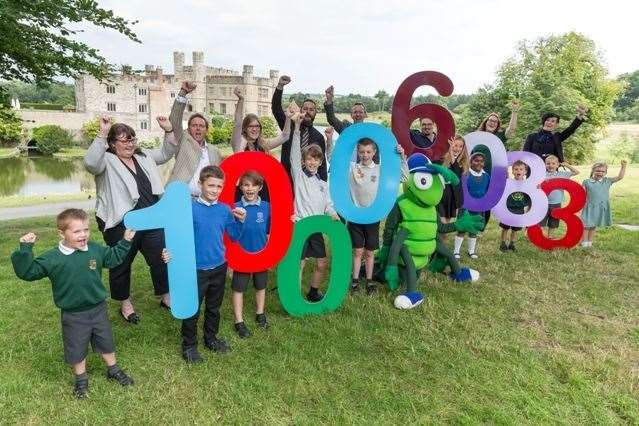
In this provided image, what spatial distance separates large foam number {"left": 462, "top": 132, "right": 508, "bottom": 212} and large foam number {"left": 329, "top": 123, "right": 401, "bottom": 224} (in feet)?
5.30

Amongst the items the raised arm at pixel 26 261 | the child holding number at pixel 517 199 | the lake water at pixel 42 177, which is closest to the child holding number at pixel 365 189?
the child holding number at pixel 517 199

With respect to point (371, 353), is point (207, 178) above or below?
above

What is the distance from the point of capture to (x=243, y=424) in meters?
2.70

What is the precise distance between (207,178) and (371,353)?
1.81 meters

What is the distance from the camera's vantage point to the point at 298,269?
408cm

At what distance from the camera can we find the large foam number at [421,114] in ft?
16.7

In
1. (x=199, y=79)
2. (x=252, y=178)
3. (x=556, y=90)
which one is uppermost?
(x=199, y=79)

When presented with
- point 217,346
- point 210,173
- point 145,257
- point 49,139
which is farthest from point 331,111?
point 49,139

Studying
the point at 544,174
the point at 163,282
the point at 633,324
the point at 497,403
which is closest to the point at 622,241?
the point at 544,174

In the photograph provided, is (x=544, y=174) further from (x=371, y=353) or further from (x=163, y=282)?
(x=163, y=282)

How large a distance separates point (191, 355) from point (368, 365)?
1.30m

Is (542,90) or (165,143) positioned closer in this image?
(165,143)

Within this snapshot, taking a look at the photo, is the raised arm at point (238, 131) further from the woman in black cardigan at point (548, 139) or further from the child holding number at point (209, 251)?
the woman in black cardigan at point (548, 139)

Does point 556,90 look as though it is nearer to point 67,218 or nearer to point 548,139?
point 548,139
